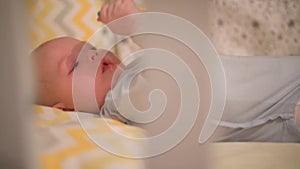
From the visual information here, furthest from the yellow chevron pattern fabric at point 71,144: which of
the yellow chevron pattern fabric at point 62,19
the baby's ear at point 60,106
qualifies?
the yellow chevron pattern fabric at point 62,19

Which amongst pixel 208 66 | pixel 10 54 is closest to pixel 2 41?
pixel 10 54

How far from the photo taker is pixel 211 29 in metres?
0.57

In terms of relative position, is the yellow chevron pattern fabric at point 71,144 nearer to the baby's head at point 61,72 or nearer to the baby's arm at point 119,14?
the baby's head at point 61,72

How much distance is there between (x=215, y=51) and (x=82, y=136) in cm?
22

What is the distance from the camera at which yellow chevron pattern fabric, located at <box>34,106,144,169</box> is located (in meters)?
0.52

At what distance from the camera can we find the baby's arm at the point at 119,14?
57 cm

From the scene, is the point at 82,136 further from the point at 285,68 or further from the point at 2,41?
the point at 285,68

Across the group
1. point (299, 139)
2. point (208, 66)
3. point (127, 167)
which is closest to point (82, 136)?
point (127, 167)

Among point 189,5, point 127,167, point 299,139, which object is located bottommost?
point 127,167

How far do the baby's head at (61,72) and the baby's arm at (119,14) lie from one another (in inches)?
1.6

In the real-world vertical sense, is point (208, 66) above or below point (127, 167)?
above

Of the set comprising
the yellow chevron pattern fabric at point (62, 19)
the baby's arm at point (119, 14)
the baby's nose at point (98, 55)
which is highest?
the baby's arm at point (119, 14)

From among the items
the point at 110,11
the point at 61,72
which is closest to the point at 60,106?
the point at 61,72

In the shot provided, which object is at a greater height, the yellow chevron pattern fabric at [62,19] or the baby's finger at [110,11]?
the baby's finger at [110,11]
